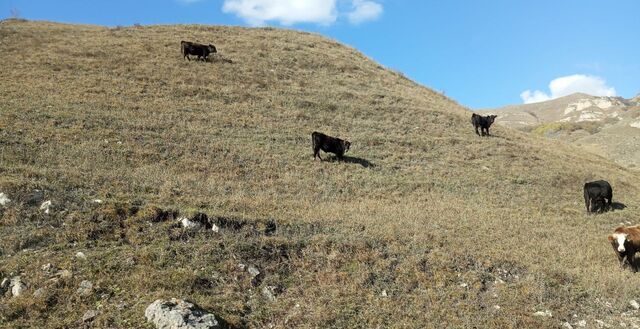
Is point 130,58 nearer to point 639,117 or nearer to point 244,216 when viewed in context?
point 244,216

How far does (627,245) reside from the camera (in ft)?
43.0

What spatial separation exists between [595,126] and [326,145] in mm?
55897

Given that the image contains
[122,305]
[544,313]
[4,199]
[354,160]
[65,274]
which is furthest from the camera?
[354,160]

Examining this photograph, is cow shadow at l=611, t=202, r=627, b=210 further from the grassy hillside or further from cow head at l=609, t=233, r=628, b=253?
cow head at l=609, t=233, r=628, b=253

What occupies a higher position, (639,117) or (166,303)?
(639,117)

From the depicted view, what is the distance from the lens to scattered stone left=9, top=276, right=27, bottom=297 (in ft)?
27.7

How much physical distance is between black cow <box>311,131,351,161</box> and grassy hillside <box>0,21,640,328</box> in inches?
27.5

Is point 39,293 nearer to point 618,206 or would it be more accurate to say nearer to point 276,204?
point 276,204

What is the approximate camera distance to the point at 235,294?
30.5 ft

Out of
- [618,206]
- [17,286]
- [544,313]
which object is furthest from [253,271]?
[618,206]

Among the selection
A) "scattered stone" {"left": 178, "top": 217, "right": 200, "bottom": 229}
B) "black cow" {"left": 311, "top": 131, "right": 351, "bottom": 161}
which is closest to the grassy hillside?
"scattered stone" {"left": 178, "top": 217, "right": 200, "bottom": 229}

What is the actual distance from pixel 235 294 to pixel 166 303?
149 cm

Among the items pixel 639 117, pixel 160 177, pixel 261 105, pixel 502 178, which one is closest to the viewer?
pixel 160 177

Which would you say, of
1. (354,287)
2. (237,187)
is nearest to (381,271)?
(354,287)
